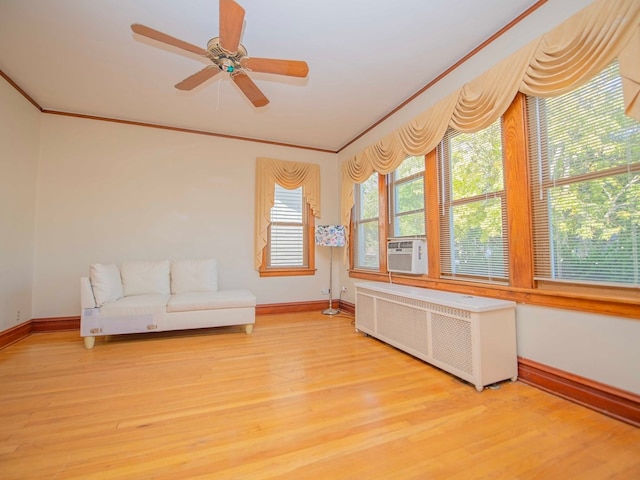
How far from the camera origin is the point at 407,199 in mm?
3803

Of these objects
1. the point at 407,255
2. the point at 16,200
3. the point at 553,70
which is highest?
the point at 553,70

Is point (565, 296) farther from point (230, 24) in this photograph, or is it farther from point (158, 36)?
point (158, 36)

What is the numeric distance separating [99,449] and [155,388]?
2.40 ft

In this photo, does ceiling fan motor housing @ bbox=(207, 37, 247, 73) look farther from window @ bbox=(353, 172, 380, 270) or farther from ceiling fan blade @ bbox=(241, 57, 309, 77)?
window @ bbox=(353, 172, 380, 270)

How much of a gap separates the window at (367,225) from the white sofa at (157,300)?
6.31 feet

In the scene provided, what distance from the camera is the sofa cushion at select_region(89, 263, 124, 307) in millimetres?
3326

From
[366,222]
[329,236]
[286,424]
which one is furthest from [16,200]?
[366,222]

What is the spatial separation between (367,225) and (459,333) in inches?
102

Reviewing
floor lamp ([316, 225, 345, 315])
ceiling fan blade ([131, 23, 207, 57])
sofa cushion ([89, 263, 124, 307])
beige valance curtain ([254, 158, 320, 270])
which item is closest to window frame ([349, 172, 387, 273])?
floor lamp ([316, 225, 345, 315])

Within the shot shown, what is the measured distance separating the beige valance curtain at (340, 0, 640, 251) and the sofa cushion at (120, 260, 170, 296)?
369 centimetres

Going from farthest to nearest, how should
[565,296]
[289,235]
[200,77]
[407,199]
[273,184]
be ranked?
[289,235] → [273,184] → [407,199] → [200,77] → [565,296]

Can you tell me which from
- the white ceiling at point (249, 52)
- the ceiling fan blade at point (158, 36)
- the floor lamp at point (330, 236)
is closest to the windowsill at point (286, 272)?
the floor lamp at point (330, 236)

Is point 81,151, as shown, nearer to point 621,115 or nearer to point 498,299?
point 498,299

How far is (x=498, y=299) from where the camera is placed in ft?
8.15
